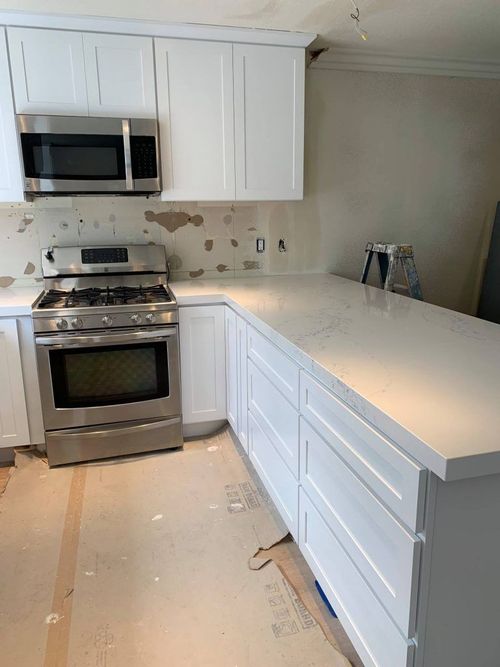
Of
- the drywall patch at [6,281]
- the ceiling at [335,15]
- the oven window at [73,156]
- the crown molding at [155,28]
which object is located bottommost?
the drywall patch at [6,281]

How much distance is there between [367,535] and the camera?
3.93ft

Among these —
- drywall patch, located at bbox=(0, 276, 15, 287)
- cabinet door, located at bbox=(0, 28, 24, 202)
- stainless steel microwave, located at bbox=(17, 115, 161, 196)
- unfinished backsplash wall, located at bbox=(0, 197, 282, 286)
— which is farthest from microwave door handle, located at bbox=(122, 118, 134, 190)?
drywall patch, located at bbox=(0, 276, 15, 287)

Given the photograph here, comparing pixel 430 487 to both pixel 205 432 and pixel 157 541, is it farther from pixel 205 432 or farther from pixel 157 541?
pixel 205 432

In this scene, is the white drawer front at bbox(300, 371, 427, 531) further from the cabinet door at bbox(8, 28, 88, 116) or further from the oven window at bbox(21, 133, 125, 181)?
the cabinet door at bbox(8, 28, 88, 116)

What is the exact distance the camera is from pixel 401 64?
3.11 m

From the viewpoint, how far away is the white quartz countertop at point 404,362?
3.11 ft

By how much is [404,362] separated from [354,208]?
7.00 feet

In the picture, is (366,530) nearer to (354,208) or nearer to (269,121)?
(269,121)

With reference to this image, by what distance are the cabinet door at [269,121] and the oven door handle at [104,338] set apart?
91cm

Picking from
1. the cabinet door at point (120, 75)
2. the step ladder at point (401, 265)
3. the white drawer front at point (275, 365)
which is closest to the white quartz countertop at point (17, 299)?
the cabinet door at point (120, 75)

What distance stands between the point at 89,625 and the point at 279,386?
41.0 inches

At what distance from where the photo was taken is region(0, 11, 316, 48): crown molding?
234 centimetres

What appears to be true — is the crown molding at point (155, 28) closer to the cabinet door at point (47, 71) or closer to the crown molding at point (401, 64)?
the cabinet door at point (47, 71)

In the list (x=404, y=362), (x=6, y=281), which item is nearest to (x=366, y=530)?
(x=404, y=362)
